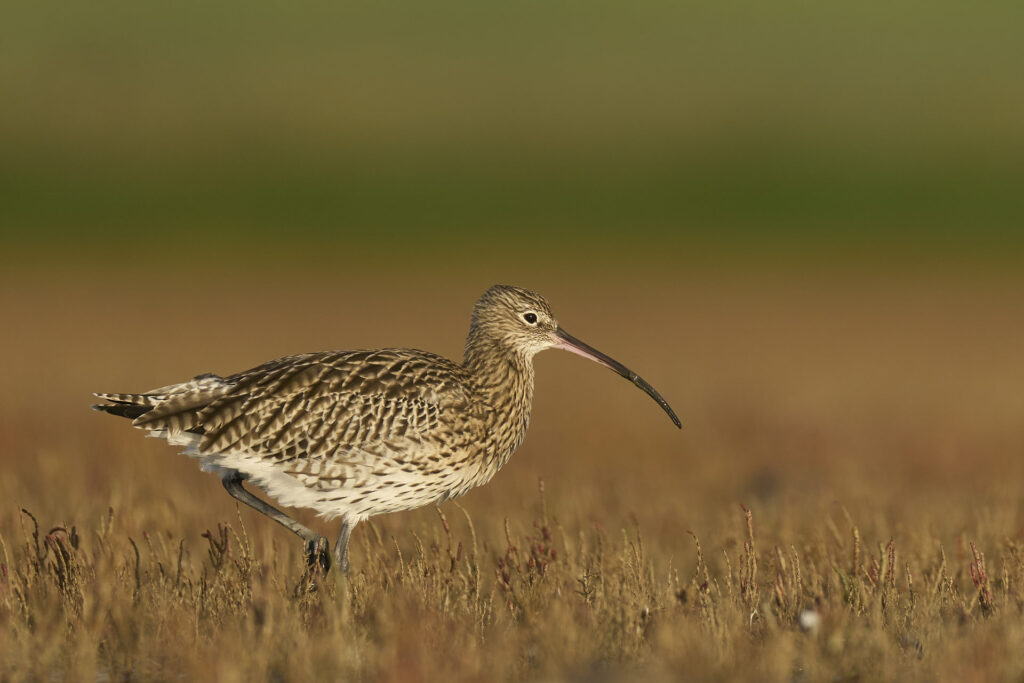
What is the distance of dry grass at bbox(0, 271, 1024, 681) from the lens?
7.38 m

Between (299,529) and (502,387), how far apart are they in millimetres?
1553

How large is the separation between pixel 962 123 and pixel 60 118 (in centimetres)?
4602

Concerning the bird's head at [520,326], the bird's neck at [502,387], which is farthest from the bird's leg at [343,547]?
the bird's head at [520,326]

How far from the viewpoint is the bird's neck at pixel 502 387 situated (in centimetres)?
Answer: 977

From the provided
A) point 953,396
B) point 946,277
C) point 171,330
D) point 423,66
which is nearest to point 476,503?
point 953,396

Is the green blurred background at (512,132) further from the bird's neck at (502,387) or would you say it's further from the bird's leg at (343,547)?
the bird's leg at (343,547)

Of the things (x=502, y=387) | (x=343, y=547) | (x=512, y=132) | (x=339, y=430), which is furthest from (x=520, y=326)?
(x=512, y=132)

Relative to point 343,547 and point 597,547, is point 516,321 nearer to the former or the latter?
point 597,547

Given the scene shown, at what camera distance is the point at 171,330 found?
3238 cm

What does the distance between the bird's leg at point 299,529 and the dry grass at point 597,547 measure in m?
0.23

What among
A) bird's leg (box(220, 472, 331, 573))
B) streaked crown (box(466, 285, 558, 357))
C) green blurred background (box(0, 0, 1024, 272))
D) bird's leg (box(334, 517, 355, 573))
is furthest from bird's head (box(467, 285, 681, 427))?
green blurred background (box(0, 0, 1024, 272))

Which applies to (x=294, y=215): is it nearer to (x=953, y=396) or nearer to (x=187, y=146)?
(x=187, y=146)

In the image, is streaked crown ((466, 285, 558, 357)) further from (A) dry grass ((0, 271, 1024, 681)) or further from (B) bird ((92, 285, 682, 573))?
(A) dry grass ((0, 271, 1024, 681))

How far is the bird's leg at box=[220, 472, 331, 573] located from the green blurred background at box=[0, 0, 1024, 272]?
46806 millimetres
